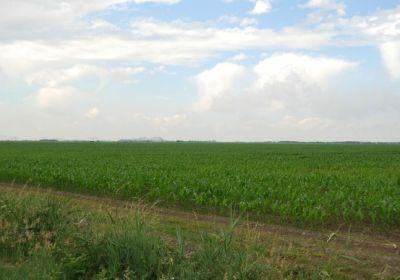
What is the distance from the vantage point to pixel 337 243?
30.9 feet

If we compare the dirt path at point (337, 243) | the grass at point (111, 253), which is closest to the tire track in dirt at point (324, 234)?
the dirt path at point (337, 243)

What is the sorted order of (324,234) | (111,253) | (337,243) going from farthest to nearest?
1. (324,234)
2. (337,243)
3. (111,253)

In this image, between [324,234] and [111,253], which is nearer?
[111,253]

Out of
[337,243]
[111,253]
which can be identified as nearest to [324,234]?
[337,243]

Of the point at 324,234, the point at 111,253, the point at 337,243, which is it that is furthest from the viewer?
the point at 324,234

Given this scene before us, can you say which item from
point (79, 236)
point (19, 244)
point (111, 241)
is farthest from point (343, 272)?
point (19, 244)

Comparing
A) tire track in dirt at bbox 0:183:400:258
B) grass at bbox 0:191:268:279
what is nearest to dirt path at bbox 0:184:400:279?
tire track in dirt at bbox 0:183:400:258

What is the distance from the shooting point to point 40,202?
28.8ft

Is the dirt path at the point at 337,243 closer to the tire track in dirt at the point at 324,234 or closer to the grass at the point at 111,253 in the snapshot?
the tire track in dirt at the point at 324,234

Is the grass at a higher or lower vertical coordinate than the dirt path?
higher

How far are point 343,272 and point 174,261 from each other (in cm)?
245

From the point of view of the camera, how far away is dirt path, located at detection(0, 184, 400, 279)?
720cm

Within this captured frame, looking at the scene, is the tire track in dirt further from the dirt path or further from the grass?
the grass

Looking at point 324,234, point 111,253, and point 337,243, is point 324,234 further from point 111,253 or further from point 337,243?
point 111,253
